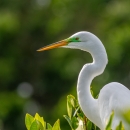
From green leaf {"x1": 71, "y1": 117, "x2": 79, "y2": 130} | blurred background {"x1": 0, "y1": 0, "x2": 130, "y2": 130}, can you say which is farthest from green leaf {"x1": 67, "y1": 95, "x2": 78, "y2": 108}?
blurred background {"x1": 0, "y1": 0, "x2": 130, "y2": 130}

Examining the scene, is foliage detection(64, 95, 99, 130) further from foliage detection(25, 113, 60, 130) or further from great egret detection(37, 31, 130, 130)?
foliage detection(25, 113, 60, 130)

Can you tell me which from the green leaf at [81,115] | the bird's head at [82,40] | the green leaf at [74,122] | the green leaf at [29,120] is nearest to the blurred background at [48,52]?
the bird's head at [82,40]

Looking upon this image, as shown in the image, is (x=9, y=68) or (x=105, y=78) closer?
(x=105, y=78)

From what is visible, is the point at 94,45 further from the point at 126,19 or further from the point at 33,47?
the point at 33,47

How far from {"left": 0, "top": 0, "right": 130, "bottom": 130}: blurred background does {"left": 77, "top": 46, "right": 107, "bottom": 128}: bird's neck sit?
6.28 metres

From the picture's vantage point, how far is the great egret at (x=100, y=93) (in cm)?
365

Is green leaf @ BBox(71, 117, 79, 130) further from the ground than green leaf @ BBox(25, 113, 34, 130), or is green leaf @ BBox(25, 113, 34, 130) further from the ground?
green leaf @ BBox(25, 113, 34, 130)

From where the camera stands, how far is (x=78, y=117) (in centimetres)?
354

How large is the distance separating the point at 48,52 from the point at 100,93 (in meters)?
9.99

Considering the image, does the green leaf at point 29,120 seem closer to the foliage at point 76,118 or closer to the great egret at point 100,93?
the foliage at point 76,118

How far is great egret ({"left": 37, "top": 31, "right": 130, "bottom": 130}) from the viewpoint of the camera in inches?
144

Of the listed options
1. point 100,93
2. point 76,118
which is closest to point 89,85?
point 100,93

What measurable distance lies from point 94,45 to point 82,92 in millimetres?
286

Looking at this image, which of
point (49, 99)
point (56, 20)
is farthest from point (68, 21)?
point (49, 99)
